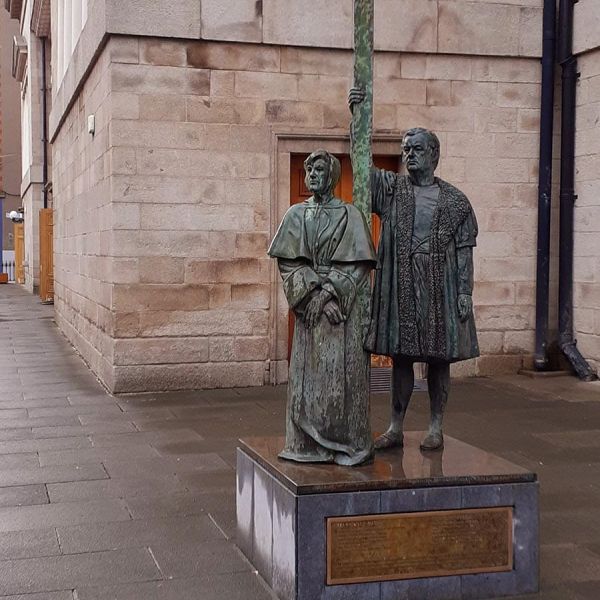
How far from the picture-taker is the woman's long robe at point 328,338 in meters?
4.89

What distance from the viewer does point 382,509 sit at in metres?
4.64

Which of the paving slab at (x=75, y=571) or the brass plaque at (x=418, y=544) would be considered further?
the paving slab at (x=75, y=571)

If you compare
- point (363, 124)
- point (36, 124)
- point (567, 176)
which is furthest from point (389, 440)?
point (36, 124)

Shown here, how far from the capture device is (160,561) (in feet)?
17.2

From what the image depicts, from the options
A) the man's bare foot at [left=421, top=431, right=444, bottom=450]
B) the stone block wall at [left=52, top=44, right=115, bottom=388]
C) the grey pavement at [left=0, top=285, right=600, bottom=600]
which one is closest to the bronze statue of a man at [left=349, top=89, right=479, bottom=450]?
the man's bare foot at [left=421, top=431, right=444, bottom=450]

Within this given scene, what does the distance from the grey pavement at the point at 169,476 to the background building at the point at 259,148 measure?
0.70 metres

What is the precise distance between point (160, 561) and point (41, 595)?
70 centimetres

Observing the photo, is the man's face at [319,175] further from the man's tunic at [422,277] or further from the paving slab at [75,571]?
A: the paving slab at [75,571]

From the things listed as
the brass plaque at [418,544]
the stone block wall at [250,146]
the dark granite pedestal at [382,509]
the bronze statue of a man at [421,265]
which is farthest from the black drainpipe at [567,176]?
the brass plaque at [418,544]

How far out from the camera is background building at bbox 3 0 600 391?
1080 cm

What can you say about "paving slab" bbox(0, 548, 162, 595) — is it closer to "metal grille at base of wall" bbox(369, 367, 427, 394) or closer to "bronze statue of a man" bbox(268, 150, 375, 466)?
"bronze statue of a man" bbox(268, 150, 375, 466)

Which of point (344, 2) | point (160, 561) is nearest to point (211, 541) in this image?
point (160, 561)

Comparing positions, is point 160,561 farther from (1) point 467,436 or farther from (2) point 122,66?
(2) point 122,66

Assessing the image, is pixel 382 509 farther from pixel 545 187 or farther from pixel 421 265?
pixel 545 187
